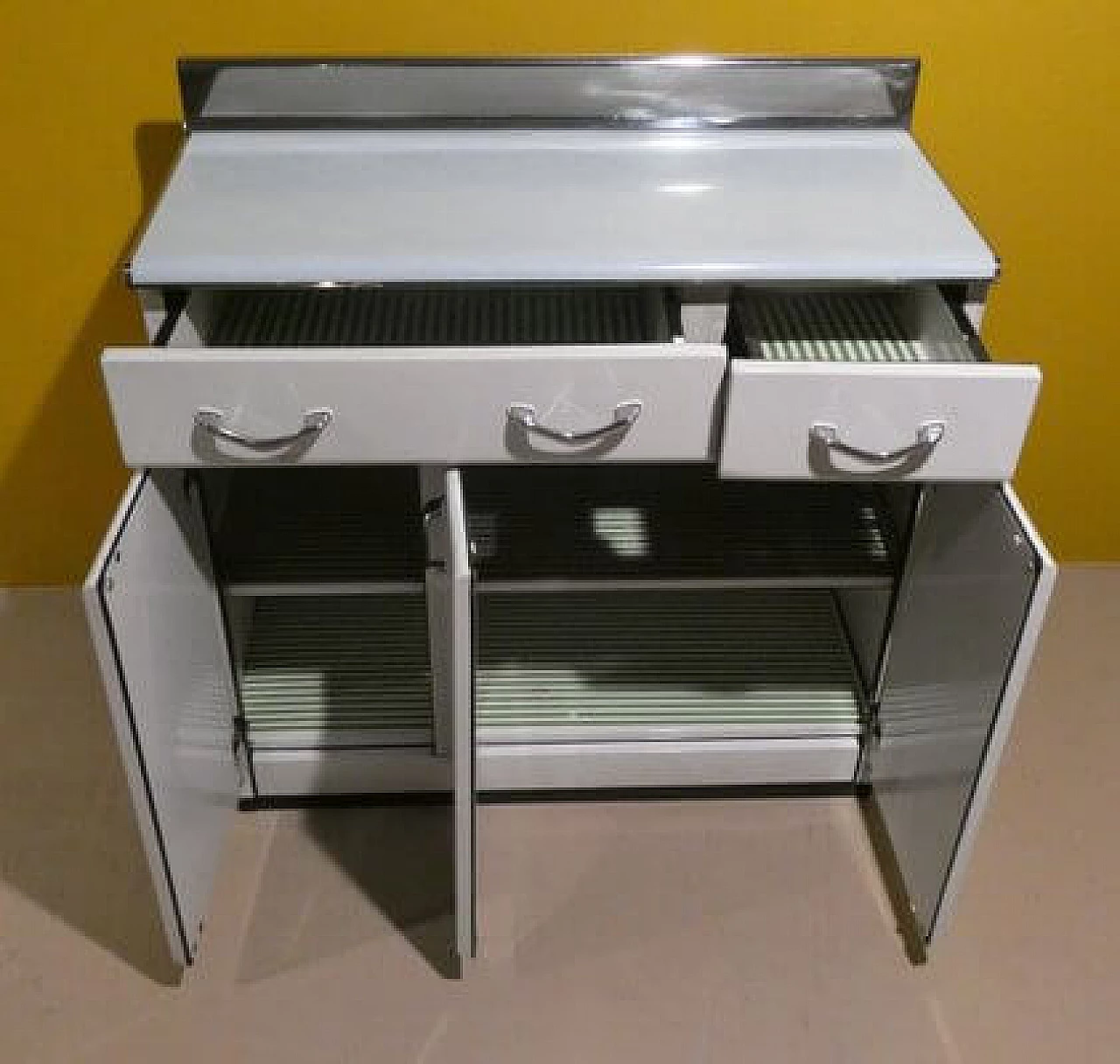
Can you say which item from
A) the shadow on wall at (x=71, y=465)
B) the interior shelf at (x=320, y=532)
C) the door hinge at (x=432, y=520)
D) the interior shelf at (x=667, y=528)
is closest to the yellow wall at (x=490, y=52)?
the shadow on wall at (x=71, y=465)

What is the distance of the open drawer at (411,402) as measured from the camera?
3.89 feet

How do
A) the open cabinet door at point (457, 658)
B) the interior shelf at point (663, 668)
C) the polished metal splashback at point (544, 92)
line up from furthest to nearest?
the interior shelf at point (663, 668), the polished metal splashback at point (544, 92), the open cabinet door at point (457, 658)

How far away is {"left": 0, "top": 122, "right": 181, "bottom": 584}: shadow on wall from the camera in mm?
1743

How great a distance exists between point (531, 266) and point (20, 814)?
1007 millimetres

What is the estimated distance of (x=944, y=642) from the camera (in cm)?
142

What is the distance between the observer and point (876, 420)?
1.21 m

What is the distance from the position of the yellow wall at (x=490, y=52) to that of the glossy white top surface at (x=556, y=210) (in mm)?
126

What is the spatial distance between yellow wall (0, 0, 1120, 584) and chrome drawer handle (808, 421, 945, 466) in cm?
56

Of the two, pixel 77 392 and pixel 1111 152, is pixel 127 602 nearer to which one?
pixel 77 392

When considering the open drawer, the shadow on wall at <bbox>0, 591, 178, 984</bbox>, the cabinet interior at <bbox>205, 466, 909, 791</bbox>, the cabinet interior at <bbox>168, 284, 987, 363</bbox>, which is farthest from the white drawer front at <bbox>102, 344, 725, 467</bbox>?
the shadow on wall at <bbox>0, 591, 178, 984</bbox>

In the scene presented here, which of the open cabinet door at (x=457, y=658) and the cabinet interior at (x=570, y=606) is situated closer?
the open cabinet door at (x=457, y=658)

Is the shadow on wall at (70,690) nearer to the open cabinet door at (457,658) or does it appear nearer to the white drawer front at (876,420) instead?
the open cabinet door at (457,658)

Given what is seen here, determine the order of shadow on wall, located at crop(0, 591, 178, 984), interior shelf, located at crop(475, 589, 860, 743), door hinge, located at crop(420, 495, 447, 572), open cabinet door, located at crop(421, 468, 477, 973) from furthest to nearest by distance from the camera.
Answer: interior shelf, located at crop(475, 589, 860, 743) → shadow on wall, located at crop(0, 591, 178, 984) → door hinge, located at crop(420, 495, 447, 572) → open cabinet door, located at crop(421, 468, 477, 973)

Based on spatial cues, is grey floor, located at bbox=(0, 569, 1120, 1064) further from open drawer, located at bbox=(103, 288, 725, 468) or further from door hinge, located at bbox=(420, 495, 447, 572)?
open drawer, located at bbox=(103, 288, 725, 468)
